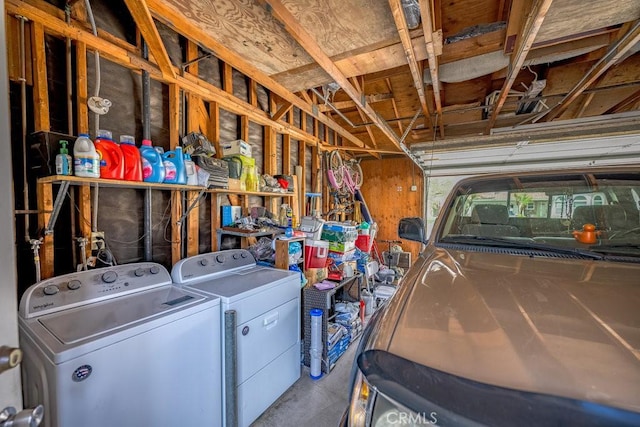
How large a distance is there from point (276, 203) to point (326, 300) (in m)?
1.55

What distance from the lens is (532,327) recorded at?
762 mm

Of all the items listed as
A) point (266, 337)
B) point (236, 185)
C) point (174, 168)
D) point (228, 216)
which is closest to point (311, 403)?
point (266, 337)

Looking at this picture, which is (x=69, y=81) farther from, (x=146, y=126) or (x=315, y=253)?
(x=315, y=253)

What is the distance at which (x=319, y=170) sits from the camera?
4.61 metres

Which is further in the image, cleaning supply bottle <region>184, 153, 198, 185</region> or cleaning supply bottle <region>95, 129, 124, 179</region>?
cleaning supply bottle <region>184, 153, 198, 185</region>

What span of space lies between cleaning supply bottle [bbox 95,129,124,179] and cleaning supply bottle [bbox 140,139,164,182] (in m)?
0.14

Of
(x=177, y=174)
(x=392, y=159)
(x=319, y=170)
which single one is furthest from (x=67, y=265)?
(x=392, y=159)

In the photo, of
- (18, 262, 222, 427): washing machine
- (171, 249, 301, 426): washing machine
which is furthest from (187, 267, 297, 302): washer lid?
(18, 262, 222, 427): washing machine

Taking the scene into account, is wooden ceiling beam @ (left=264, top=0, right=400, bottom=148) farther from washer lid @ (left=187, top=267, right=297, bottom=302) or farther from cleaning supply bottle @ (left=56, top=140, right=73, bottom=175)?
washer lid @ (left=187, top=267, right=297, bottom=302)

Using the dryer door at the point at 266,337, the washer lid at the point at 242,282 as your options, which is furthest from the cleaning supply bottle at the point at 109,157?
the dryer door at the point at 266,337

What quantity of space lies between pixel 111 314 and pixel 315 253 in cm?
175

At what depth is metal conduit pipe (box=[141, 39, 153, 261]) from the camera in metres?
1.99

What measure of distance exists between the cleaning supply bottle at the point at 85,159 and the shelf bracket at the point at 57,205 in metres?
0.12

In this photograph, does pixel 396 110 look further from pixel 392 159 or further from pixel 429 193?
pixel 392 159
